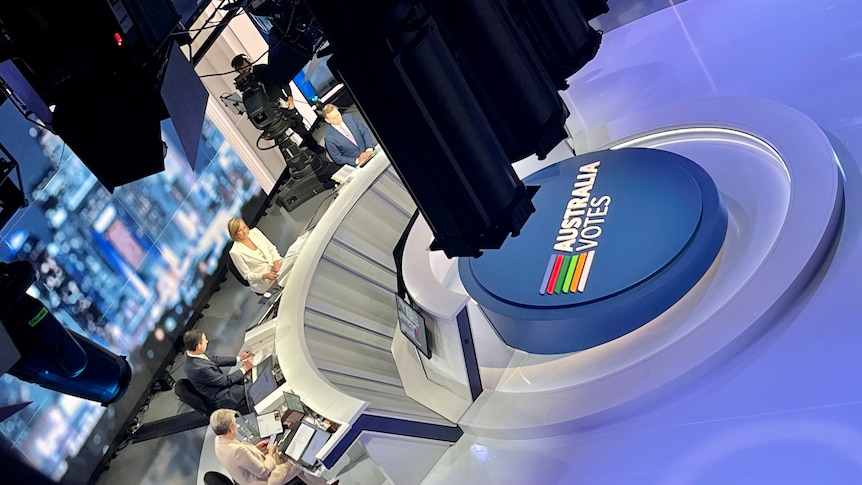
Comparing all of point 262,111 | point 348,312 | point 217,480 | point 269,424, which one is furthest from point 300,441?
point 262,111

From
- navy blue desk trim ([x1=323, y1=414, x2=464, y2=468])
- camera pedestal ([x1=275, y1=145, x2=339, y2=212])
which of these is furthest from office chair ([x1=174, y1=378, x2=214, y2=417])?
camera pedestal ([x1=275, y1=145, x2=339, y2=212])

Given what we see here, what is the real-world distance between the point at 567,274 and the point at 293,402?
231 cm

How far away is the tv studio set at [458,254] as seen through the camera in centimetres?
296

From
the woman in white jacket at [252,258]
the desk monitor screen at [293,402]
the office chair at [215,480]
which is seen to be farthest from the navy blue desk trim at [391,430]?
the woman in white jacket at [252,258]

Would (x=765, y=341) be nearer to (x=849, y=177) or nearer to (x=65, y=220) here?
(x=849, y=177)

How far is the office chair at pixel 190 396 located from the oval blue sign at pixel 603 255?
3033 millimetres

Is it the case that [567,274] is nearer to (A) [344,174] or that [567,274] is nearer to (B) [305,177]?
(A) [344,174]

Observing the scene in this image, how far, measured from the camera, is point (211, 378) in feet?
21.2

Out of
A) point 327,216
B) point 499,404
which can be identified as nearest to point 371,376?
point 499,404

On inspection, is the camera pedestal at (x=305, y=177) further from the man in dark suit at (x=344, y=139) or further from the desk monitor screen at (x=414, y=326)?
the desk monitor screen at (x=414, y=326)

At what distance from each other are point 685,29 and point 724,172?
2553 millimetres

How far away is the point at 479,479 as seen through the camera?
4.62m

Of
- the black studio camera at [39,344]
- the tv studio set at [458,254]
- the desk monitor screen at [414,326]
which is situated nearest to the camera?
the tv studio set at [458,254]

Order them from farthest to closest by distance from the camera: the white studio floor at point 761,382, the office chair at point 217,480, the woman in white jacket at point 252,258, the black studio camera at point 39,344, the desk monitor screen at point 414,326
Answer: the woman in white jacket at point 252,258
the office chair at point 217,480
the desk monitor screen at point 414,326
the white studio floor at point 761,382
the black studio camera at point 39,344
